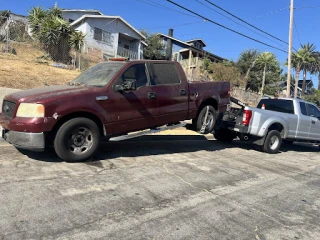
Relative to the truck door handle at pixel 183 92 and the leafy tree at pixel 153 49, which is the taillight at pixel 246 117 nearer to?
the truck door handle at pixel 183 92

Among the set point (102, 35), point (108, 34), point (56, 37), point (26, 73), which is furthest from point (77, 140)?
point (108, 34)

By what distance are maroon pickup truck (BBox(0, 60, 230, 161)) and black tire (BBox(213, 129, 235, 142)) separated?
2523 mm

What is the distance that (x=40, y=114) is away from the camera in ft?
17.6

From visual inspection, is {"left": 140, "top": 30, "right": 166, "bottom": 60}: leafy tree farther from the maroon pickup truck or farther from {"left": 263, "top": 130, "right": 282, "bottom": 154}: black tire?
the maroon pickup truck

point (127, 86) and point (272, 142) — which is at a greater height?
point (127, 86)

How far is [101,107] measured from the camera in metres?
6.00

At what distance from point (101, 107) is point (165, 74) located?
1.90 m

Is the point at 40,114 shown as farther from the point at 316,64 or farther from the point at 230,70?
the point at 316,64

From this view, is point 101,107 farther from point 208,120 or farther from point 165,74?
point 208,120

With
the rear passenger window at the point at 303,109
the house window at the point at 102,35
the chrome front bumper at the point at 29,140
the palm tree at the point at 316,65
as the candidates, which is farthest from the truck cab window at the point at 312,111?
the palm tree at the point at 316,65

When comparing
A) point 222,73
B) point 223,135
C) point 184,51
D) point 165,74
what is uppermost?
point 184,51

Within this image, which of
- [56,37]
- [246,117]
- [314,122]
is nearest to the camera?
[246,117]

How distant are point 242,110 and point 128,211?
576 cm

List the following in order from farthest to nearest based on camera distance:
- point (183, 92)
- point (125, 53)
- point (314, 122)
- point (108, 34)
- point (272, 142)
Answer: point (125, 53) < point (108, 34) < point (314, 122) < point (272, 142) < point (183, 92)
